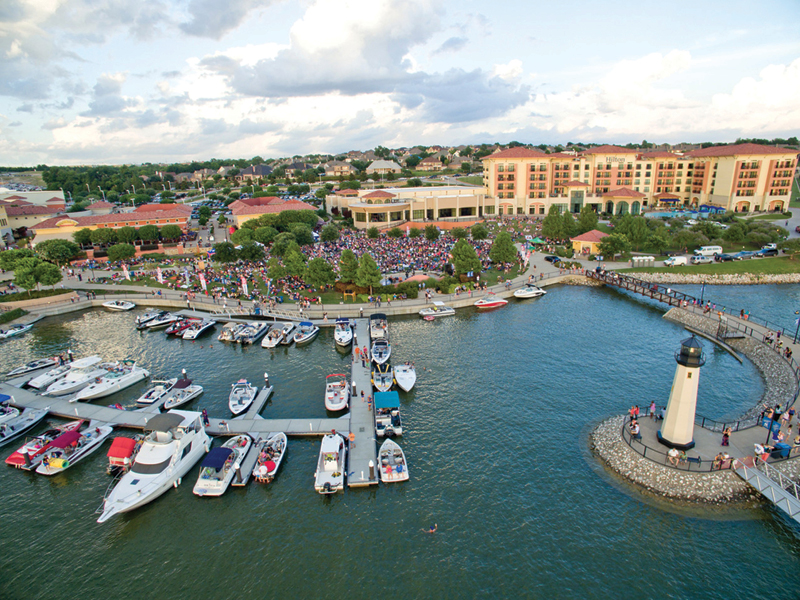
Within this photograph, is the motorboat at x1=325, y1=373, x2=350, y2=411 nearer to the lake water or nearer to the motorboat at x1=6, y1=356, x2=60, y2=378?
the lake water

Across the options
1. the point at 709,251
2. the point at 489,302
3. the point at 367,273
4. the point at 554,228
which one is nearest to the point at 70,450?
the point at 367,273

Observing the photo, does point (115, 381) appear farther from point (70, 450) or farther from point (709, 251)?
A: point (709, 251)

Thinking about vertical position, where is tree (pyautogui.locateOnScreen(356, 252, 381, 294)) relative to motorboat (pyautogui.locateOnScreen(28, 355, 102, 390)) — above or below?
above

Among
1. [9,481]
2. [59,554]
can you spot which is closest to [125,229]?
[9,481]

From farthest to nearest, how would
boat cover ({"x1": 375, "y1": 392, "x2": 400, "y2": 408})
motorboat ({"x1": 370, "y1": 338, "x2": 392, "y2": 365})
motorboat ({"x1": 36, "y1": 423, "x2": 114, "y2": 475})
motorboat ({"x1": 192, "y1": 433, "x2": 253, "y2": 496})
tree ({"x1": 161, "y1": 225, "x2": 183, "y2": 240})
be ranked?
tree ({"x1": 161, "y1": 225, "x2": 183, "y2": 240}), motorboat ({"x1": 370, "y1": 338, "x2": 392, "y2": 365}), boat cover ({"x1": 375, "y1": 392, "x2": 400, "y2": 408}), motorboat ({"x1": 36, "y1": 423, "x2": 114, "y2": 475}), motorboat ({"x1": 192, "y1": 433, "x2": 253, "y2": 496})

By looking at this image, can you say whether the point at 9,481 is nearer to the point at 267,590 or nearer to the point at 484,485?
the point at 267,590

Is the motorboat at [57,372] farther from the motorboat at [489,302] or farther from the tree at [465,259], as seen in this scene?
the tree at [465,259]

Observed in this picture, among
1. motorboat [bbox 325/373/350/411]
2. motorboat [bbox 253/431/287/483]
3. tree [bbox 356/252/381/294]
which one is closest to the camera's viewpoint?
motorboat [bbox 253/431/287/483]

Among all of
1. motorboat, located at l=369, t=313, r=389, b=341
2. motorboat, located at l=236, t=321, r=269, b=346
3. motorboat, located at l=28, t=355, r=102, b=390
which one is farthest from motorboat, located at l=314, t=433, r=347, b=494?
motorboat, located at l=28, t=355, r=102, b=390
